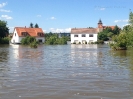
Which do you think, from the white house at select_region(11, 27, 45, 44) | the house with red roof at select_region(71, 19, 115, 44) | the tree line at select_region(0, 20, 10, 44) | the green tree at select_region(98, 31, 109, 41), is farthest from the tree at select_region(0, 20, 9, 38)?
the green tree at select_region(98, 31, 109, 41)

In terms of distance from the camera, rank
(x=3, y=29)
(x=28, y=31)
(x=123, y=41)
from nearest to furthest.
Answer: (x=123, y=41)
(x=3, y=29)
(x=28, y=31)

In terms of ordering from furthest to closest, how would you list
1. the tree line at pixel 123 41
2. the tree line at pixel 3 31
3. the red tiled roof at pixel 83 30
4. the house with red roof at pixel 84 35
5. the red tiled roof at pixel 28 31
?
the red tiled roof at pixel 83 30
the house with red roof at pixel 84 35
the red tiled roof at pixel 28 31
the tree line at pixel 3 31
the tree line at pixel 123 41

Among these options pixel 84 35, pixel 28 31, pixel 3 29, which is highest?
pixel 3 29

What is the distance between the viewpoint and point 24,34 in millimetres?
96000

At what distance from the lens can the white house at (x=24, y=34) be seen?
94.8m

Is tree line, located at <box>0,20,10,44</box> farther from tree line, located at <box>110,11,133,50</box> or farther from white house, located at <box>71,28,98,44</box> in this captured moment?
tree line, located at <box>110,11,133,50</box>

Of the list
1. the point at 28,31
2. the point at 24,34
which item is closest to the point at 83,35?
the point at 28,31

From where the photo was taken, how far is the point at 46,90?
9922 millimetres

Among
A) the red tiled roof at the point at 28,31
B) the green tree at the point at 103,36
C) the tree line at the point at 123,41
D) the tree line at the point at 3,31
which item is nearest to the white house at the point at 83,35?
the green tree at the point at 103,36

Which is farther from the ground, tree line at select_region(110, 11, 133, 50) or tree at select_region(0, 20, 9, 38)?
tree at select_region(0, 20, 9, 38)

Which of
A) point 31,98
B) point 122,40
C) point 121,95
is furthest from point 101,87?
point 122,40

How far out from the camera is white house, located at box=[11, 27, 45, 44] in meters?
94.8

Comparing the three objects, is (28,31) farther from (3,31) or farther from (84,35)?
(84,35)

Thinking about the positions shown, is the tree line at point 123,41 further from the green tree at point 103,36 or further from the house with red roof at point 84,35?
the house with red roof at point 84,35
